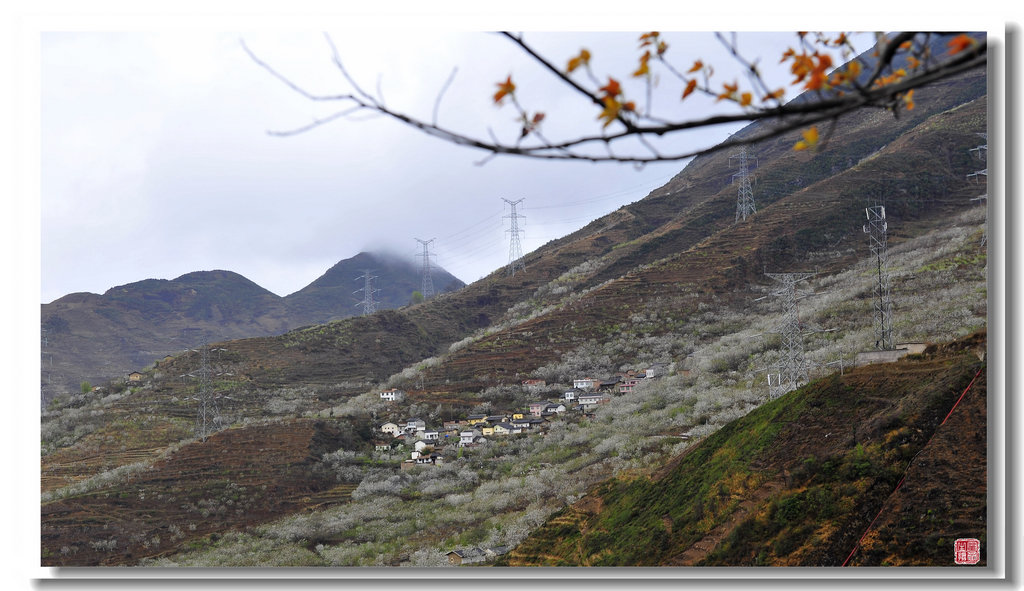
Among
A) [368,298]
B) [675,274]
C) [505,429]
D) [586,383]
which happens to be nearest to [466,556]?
[505,429]

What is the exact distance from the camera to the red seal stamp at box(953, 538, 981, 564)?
5.52 metres

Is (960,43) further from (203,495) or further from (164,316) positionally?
(164,316)

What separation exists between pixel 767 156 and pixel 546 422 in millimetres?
46582

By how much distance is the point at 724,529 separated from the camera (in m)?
6.98

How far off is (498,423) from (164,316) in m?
41.8

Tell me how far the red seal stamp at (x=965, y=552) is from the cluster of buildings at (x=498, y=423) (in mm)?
16467

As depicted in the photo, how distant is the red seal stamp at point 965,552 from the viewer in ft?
18.1

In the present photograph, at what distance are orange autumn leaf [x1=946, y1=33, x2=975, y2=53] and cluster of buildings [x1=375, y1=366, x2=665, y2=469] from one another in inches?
784

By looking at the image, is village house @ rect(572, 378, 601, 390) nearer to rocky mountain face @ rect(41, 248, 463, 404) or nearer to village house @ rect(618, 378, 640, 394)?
village house @ rect(618, 378, 640, 394)

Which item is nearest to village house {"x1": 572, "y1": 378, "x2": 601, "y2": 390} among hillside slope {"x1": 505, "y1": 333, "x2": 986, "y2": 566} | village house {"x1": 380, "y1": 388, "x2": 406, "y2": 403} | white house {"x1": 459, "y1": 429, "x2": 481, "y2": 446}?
white house {"x1": 459, "y1": 429, "x2": 481, "y2": 446}

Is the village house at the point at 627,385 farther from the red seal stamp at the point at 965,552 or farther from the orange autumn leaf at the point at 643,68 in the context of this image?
the orange autumn leaf at the point at 643,68

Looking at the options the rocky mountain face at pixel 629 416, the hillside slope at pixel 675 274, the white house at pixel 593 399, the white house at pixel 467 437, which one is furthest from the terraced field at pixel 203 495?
the white house at pixel 593 399
